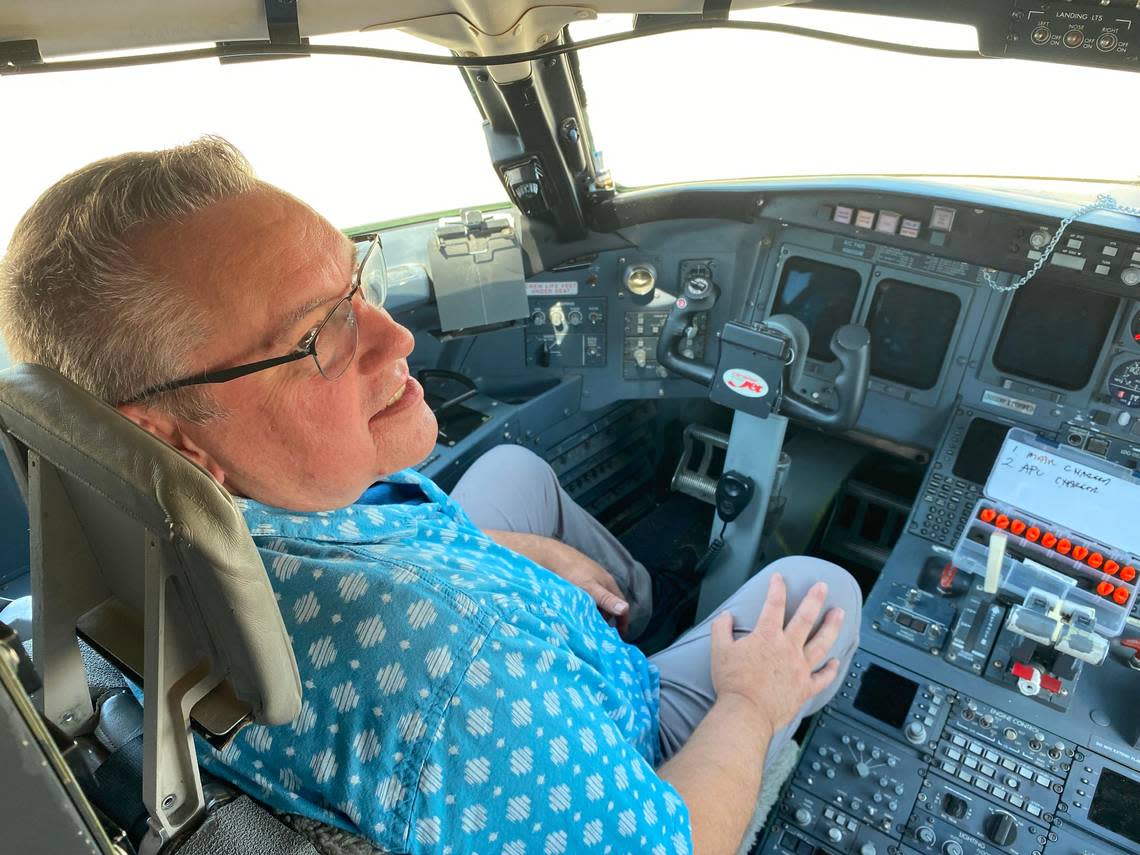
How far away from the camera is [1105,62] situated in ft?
4.01

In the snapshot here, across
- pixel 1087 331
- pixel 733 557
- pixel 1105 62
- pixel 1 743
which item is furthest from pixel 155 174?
pixel 1087 331

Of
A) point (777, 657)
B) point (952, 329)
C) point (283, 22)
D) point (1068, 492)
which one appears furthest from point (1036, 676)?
point (283, 22)

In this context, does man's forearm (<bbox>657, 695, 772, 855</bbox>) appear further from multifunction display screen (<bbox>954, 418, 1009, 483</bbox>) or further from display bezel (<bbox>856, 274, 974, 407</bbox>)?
display bezel (<bbox>856, 274, 974, 407</bbox>)

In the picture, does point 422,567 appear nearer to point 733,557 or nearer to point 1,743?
point 1,743

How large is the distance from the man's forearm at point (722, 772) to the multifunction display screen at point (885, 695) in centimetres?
45

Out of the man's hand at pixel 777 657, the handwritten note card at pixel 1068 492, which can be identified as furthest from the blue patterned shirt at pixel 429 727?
the handwritten note card at pixel 1068 492

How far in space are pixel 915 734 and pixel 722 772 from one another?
0.60 m

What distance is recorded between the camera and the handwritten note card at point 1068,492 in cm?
168

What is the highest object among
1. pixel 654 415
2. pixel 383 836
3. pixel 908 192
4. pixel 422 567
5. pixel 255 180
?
pixel 255 180

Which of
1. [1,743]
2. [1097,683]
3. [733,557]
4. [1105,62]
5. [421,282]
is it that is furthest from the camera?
[421,282]

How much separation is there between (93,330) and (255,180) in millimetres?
264

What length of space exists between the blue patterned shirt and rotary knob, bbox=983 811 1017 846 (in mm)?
776

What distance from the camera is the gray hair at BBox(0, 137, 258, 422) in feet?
2.52

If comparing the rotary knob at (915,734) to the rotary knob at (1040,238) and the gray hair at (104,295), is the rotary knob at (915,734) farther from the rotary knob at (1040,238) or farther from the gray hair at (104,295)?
the gray hair at (104,295)
